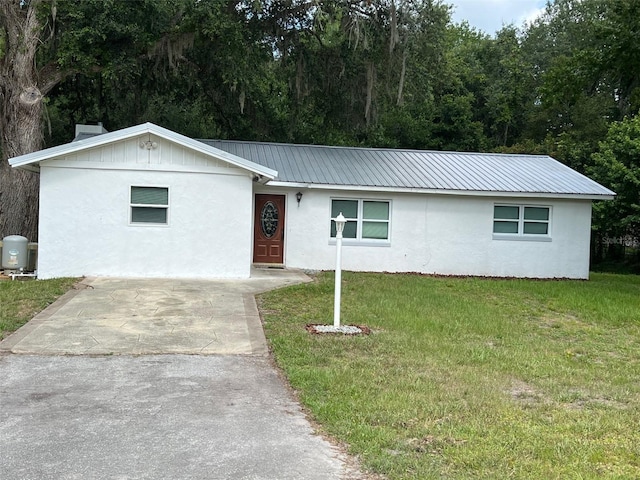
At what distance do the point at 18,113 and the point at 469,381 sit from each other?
50.4ft

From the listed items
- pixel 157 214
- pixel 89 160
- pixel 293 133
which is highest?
pixel 293 133

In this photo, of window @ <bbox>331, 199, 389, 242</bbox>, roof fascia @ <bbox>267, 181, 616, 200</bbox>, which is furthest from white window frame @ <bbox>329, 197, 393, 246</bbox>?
roof fascia @ <bbox>267, 181, 616, 200</bbox>

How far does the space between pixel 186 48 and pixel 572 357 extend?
49.8 feet

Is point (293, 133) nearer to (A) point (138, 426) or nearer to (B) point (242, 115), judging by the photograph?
(B) point (242, 115)

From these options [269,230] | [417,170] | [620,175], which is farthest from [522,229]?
[269,230]

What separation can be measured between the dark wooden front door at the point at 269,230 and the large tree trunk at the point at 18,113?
252 inches

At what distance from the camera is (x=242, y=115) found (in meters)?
23.2

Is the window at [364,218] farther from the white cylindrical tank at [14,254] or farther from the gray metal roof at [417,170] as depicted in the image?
the white cylindrical tank at [14,254]

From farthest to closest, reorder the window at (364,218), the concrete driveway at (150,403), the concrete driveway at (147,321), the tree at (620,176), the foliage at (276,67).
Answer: the tree at (620,176) < the foliage at (276,67) < the window at (364,218) < the concrete driveway at (147,321) < the concrete driveway at (150,403)

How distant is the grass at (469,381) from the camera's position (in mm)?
4211

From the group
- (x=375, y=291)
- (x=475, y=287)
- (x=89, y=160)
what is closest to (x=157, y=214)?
(x=89, y=160)

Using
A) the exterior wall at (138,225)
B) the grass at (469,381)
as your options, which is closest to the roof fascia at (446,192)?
the exterior wall at (138,225)

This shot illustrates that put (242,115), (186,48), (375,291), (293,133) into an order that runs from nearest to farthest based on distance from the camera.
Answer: (375,291) < (186,48) < (242,115) < (293,133)

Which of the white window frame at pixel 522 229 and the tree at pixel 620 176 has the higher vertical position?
the tree at pixel 620 176
